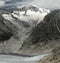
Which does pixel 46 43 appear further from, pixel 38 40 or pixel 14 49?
pixel 14 49

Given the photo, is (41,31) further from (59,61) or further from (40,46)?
(59,61)

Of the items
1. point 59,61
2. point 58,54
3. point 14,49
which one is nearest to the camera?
point 59,61

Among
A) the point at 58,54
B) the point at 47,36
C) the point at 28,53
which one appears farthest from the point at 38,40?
the point at 58,54

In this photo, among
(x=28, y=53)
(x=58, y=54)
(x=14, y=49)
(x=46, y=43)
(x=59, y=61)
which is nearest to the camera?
(x=59, y=61)

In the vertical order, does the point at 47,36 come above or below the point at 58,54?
below

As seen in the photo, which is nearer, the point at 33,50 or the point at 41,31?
the point at 33,50

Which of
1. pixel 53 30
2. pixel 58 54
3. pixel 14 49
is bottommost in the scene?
pixel 14 49

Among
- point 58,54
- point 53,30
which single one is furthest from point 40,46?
point 58,54

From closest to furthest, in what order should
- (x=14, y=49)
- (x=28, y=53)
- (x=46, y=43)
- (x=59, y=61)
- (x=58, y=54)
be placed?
(x=59, y=61)
(x=58, y=54)
(x=28, y=53)
(x=46, y=43)
(x=14, y=49)

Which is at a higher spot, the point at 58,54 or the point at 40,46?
the point at 58,54
